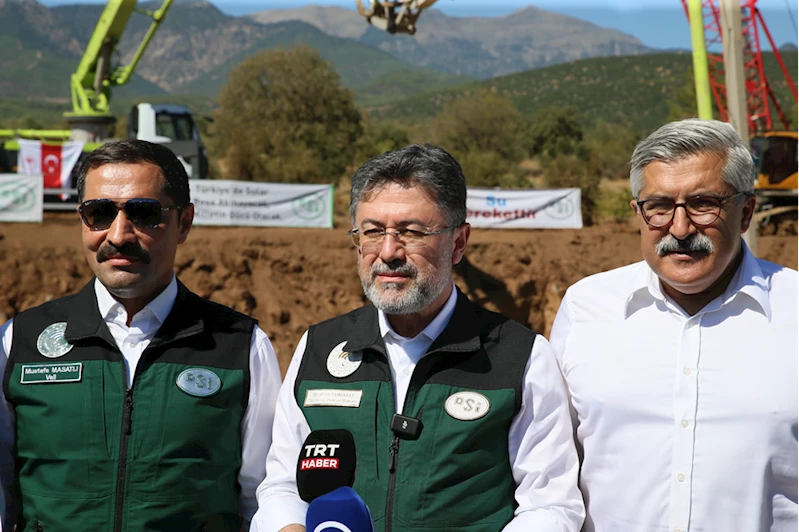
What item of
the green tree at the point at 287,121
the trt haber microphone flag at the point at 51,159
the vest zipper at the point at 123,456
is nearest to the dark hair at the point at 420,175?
the vest zipper at the point at 123,456

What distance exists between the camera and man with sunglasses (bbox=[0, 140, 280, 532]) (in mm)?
2938

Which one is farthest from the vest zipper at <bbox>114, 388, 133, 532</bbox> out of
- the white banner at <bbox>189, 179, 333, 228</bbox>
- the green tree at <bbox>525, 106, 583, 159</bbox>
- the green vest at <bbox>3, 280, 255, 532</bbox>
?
the green tree at <bbox>525, 106, 583, 159</bbox>

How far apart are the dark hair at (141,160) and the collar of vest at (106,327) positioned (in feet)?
1.24

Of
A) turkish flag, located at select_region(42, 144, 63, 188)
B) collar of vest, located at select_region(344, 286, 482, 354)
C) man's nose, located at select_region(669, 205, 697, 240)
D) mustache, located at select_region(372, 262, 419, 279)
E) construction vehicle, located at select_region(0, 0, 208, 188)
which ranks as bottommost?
collar of vest, located at select_region(344, 286, 482, 354)

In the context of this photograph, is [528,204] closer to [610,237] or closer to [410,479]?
[610,237]

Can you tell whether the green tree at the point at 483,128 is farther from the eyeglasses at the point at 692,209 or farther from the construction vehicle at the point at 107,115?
the eyeglasses at the point at 692,209

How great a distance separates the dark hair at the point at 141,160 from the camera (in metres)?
A: 3.13

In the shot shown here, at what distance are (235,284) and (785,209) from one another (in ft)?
44.6

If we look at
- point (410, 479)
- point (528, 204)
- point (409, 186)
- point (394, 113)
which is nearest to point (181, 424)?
point (410, 479)

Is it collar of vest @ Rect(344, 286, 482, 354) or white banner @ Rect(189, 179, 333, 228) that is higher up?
white banner @ Rect(189, 179, 333, 228)

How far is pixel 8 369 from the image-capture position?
302 centimetres

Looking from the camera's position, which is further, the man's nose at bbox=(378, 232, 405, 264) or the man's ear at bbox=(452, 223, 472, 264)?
the man's ear at bbox=(452, 223, 472, 264)

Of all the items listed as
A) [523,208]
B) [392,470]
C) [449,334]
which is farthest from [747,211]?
[523,208]

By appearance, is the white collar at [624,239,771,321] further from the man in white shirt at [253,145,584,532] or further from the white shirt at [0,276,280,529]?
the white shirt at [0,276,280,529]
